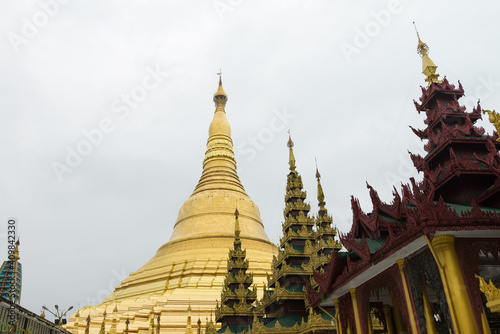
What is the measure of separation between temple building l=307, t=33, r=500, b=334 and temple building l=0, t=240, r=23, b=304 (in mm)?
14068

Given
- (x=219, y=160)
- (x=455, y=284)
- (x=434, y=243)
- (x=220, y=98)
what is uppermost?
(x=220, y=98)

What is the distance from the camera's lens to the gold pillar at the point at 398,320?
12078 millimetres

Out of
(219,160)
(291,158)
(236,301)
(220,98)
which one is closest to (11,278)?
(236,301)

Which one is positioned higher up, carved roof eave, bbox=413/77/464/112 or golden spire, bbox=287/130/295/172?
golden spire, bbox=287/130/295/172

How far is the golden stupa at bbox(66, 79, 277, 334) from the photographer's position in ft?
94.7

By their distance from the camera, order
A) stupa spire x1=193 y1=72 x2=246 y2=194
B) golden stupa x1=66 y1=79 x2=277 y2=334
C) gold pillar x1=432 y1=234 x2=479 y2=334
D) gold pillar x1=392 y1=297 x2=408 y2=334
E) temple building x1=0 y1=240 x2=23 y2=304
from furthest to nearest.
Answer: stupa spire x1=193 y1=72 x2=246 y2=194 < golden stupa x1=66 y1=79 x2=277 y2=334 < temple building x1=0 y1=240 x2=23 y2=304 < gold pillar x1=392 y1=297 x2=408 y2=334 < gold pillar x1=432 y1=234 x2=479 y2=334

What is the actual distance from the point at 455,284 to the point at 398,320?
5116 millimetres

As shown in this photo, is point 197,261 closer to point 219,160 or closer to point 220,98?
point 219,160

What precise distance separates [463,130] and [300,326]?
9.80 metres

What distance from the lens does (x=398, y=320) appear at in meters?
12.3

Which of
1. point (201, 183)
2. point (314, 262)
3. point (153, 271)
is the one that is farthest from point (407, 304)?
point (201, 183)

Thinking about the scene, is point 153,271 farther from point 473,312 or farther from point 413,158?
point 473,312

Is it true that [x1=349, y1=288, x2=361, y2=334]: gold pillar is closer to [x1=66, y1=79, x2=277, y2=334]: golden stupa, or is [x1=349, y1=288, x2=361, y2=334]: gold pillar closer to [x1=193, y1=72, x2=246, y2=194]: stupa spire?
[x1=66, y1=79, x2=277, y2=334]: golden stupa

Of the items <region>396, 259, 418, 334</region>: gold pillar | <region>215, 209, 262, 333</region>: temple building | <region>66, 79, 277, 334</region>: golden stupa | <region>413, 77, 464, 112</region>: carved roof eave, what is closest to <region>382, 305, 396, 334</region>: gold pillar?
<region>396, 259, 418, 334</region>: gold pillar
